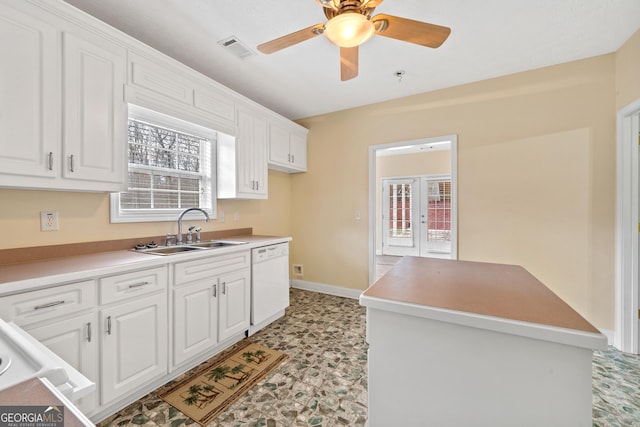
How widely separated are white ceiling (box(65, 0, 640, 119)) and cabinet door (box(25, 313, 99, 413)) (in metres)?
2.03

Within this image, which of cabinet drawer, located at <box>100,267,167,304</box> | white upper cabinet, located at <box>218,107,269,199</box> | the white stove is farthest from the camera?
white upper cabinet, located at <box>218,107,269,199</box>

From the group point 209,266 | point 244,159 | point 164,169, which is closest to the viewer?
point 209,266

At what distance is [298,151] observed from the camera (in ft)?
12.6

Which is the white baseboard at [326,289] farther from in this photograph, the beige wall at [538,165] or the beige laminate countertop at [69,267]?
the beige laminate countertop at [69,267]

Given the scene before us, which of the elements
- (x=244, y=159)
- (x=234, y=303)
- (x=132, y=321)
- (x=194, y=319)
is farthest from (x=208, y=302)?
(x=244, y=159)

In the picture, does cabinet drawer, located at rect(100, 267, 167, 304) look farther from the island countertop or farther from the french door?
the french door

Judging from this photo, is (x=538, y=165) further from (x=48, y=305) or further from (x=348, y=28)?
(x=48, y=305)

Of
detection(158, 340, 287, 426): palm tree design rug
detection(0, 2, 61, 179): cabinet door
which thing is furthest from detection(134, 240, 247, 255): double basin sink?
detection(158, 340, 287, 426): palm tree design rug

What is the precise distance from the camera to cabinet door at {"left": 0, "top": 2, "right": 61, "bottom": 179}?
1378mm

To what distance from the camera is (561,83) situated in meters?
2.59

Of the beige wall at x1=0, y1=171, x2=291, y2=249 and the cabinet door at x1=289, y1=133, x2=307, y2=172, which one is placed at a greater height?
the cabinet door at x1=289, y1=133, x2=307, y2=172

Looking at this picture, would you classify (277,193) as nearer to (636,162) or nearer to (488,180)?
(488,180)

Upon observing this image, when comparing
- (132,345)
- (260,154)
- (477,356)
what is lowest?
(132,345)

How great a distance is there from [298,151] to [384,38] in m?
1.95
